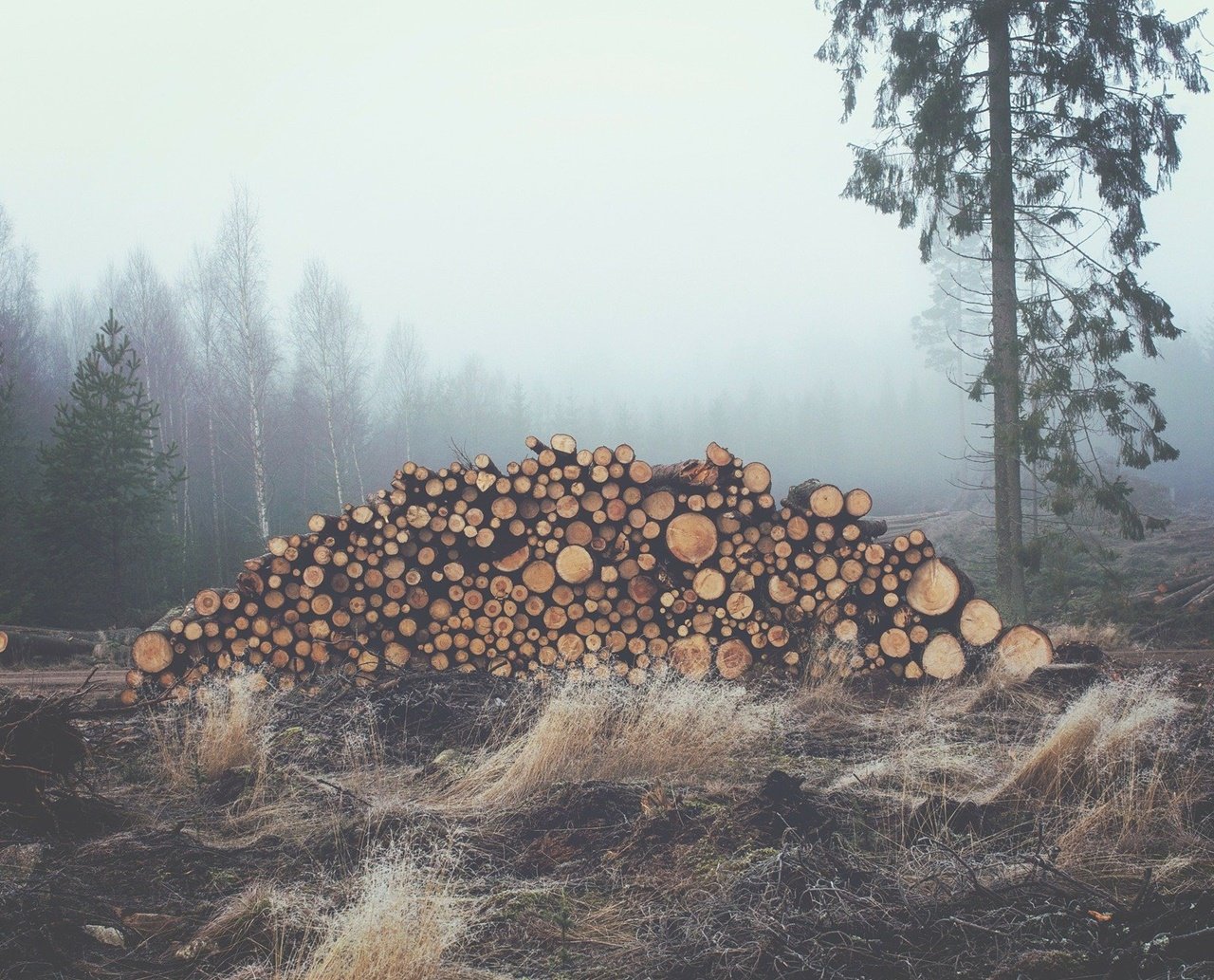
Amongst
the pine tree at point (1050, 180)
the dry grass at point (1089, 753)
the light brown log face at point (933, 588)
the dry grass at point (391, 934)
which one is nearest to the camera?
the dry grass at point (391, 934)

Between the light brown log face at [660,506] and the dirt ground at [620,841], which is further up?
the light brown log face at [660,506]

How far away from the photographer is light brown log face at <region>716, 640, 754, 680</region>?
740 centimetres

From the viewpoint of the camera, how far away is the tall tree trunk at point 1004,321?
38.2 feet

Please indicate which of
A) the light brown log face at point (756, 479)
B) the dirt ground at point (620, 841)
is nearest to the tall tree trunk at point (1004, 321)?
the light brown log face at point (756, 479)

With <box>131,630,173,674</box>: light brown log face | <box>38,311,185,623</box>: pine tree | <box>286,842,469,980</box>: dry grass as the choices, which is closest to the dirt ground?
<box>286,842,469,980</box>: dry grass

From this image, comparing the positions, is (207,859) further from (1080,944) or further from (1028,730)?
(1028,730)

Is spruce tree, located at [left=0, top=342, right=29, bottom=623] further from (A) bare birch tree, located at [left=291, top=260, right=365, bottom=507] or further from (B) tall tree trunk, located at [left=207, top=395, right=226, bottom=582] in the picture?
(A) bare birch tree, located at [left=291, top=260, right=365, bottom=507]

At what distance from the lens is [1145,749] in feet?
13.6

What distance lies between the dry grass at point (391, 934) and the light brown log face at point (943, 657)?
215 inches

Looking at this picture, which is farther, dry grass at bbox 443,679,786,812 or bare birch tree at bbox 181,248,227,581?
bare birch tree at bbox 181,248,227,581

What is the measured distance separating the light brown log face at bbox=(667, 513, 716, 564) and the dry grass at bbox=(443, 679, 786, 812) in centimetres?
190

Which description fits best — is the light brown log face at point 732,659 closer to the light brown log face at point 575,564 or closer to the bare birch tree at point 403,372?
the light brown log face at point 575,564

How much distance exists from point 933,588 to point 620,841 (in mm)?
4588

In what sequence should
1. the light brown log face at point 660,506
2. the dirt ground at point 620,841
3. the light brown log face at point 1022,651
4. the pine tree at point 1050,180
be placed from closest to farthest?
1. the dirt ground at point 620,841
2. the light brown log face at point 1022,651
3. the light brown log face at point 660,506
4. the pine tree at point 1050,180
